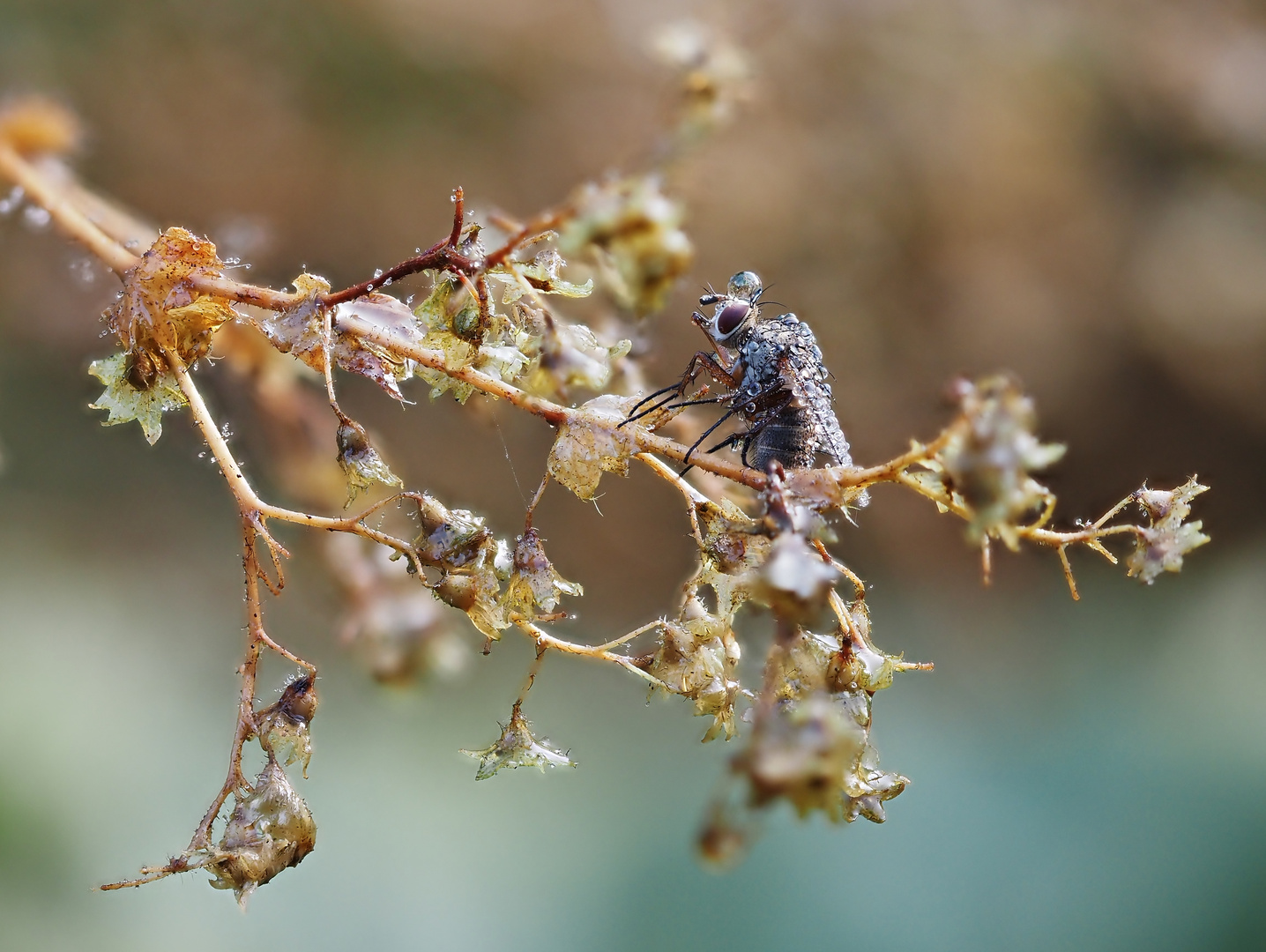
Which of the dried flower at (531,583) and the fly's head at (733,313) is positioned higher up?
the fly's head at (733,313)

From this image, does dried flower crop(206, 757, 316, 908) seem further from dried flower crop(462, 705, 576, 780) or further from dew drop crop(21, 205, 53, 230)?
dew drop crop(21, 205, 53, 230)

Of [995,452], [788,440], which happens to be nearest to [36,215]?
[788,440]

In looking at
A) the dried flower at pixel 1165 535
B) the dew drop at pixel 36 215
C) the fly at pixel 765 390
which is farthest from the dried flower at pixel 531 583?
the dew drop at pixel 36 215

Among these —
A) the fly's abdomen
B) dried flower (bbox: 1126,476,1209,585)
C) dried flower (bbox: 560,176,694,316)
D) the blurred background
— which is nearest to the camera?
dried flower (bbox: 560,176,694,316)

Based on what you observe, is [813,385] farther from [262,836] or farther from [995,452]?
[262,836]

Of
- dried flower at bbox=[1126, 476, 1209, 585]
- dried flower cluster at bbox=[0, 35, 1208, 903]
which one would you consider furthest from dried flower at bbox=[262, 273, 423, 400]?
dried flower at bbox=[1126, 476, 1209, 585]

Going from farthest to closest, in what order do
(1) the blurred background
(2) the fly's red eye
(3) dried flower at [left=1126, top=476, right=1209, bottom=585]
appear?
(1) the blurred background, (2) the fly's red eye, (3) dried flower at [left=1126, top=476, right=1209, bottom=585]

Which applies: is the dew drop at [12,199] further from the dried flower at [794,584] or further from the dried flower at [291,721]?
the dried flower at [794,584]
